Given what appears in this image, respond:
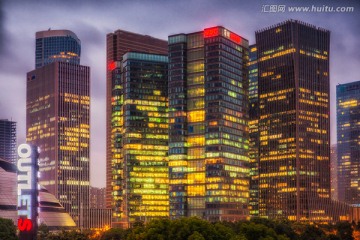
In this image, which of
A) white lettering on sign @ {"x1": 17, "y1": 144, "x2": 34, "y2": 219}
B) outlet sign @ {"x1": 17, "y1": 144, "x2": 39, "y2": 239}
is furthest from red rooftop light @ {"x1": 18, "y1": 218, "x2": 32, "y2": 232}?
white lettering on sign @ {"x1": 17, "y1": 144, "x2": 34, "y2": 219}

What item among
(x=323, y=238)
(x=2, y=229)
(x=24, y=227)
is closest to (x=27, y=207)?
(x=24, y=227)

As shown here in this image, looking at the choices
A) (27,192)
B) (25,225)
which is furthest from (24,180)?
(25,225)

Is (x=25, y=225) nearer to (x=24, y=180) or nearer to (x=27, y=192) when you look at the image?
(x=27, y=192)

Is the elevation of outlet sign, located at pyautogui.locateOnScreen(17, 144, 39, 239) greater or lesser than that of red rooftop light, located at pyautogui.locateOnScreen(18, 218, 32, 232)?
greater

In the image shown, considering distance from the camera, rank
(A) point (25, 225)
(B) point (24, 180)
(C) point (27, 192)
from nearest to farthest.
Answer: (A) point (25, 225) < (C) point (27, 192) < (B) point (24, 180)

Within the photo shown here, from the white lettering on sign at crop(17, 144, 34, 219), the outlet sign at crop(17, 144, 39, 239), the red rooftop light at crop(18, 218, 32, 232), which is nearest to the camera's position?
the red rooftop light at crop(18, 218, 32, 232)

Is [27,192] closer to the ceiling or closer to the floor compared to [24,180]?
closer to the floor

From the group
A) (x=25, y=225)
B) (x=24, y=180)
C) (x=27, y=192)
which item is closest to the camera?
(x=25, y=225)

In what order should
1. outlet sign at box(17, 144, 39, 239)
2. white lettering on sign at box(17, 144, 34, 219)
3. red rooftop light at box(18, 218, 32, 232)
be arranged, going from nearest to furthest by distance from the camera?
red rooftop light at box(18, 218, 32, 232) < outlet sign at box(17, 144, 39, 239) < white lettering on sign at box(17, 144, 34, 219)

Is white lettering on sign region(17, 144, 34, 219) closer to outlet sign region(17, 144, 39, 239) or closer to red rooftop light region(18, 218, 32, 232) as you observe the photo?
outlet sign region(17, 144, 39, 239)

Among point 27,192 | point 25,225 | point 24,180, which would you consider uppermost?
point 24,180

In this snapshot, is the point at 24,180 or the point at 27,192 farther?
the point at 24,180

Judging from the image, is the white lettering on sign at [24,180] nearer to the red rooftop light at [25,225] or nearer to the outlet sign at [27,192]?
the outlet sign at [27,192]

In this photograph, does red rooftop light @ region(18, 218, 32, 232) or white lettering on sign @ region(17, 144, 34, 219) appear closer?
red rooftop light @ region(18, 218, 32, 232)
